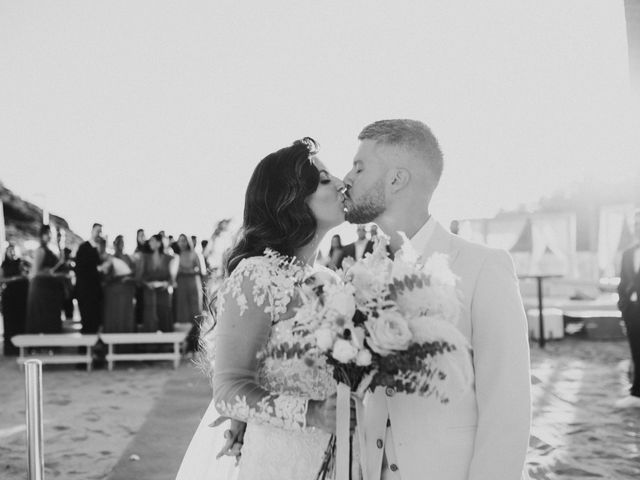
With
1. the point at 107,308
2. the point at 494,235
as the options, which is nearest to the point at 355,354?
the point at 107,308

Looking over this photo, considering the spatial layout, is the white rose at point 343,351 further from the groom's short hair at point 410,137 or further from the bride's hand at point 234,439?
the bride's hand at point 234,439

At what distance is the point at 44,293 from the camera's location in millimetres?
10211

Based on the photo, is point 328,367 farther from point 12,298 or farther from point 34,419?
point 12,298

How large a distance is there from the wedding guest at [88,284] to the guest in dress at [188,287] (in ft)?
5.13

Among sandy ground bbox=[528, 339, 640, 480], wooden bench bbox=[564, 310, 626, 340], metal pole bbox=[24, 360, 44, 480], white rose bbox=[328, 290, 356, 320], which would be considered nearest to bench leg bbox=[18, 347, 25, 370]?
metal pole bbox=[24, 360, 44, 480]

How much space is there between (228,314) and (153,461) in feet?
12.3

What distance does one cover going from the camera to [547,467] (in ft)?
16.4

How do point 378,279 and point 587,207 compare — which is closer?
point 378,279

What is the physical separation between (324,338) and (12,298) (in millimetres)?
11501

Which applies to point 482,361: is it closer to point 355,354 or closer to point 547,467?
point 355,354

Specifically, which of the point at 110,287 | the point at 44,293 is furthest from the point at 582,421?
the point at 44,293

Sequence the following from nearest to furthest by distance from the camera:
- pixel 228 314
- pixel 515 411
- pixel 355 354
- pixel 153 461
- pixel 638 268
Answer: pixel 355 354
pixel 515 411
pixel 228 314
pixel 153 461
pixel 638 268

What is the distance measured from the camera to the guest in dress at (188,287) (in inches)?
452

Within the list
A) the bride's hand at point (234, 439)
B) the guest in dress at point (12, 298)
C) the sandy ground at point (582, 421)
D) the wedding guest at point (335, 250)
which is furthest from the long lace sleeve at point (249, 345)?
the guest in dress at point (12, 298)
